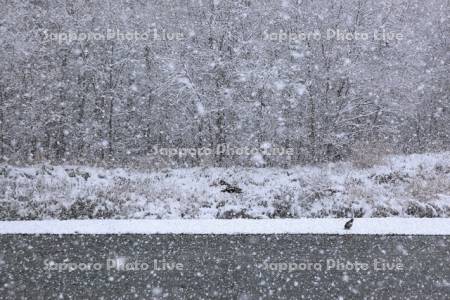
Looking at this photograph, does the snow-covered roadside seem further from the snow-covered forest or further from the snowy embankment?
the snow-covered forest

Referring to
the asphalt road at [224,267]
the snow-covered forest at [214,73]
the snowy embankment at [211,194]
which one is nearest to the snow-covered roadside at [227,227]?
the asphalt road at [224,267]

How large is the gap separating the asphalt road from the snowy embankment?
5.34 feet

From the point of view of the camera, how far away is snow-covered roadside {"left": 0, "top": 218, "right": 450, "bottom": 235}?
7.81 metres

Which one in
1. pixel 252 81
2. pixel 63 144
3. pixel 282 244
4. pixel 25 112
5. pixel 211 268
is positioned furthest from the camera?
pixel 63 144

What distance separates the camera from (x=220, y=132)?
19.6m

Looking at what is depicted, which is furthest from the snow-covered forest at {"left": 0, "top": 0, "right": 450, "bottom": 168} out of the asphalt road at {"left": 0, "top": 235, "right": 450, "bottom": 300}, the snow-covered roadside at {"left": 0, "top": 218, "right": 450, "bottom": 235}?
the asphalt road at {"left": 0, "top": 235, "right": 450, "bottom": 300}

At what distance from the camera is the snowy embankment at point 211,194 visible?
9.23 m

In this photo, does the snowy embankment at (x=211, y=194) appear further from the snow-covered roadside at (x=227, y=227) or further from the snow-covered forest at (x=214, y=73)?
the snow-covered forest at (x=214, y=73)

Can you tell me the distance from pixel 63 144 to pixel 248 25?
11.0 m

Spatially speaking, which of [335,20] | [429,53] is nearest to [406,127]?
[429,53]

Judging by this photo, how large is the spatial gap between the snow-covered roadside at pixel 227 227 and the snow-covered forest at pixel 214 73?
8051mm

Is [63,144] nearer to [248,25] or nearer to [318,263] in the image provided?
[248,25]

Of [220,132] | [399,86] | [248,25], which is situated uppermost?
[248,25]

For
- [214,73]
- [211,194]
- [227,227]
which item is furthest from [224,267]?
[214,73]
